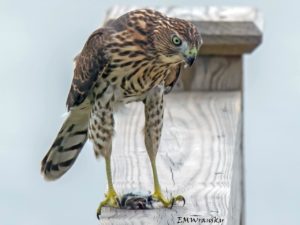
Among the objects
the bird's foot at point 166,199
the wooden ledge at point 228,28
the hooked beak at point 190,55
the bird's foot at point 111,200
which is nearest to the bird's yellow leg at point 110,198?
the bird's foot at point 111,200

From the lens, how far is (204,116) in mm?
6227

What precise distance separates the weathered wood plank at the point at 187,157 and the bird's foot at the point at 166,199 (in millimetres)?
28

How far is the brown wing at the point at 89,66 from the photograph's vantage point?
5.98 metres

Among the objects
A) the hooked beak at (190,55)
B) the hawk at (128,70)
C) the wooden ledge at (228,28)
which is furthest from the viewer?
the wooden ledge at (228,28)

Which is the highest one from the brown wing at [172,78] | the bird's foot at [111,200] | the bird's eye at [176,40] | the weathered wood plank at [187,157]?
the bird's eye at [176,40]

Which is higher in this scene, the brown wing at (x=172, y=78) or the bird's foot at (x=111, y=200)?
the brown wing at (x=172, y=78)

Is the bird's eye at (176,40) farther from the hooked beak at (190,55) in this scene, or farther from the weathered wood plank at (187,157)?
the weathered wood plank at (187,157)

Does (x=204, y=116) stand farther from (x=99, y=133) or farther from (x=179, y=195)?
(x=179, y=195)

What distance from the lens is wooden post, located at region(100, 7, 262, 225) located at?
5.16 meters

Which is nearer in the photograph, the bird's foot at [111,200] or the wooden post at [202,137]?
the wooden post at [202,137]

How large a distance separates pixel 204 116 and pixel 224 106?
166 mm

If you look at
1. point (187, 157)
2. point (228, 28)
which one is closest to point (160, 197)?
point (187, 157)

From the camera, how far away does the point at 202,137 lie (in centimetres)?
593

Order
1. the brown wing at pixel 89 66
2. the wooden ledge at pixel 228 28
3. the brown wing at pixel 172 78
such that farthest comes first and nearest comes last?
the wooden ledge at pixel 228 28 < the brown wing at pixel 172 78 < the brown wing at pixel 89 66
